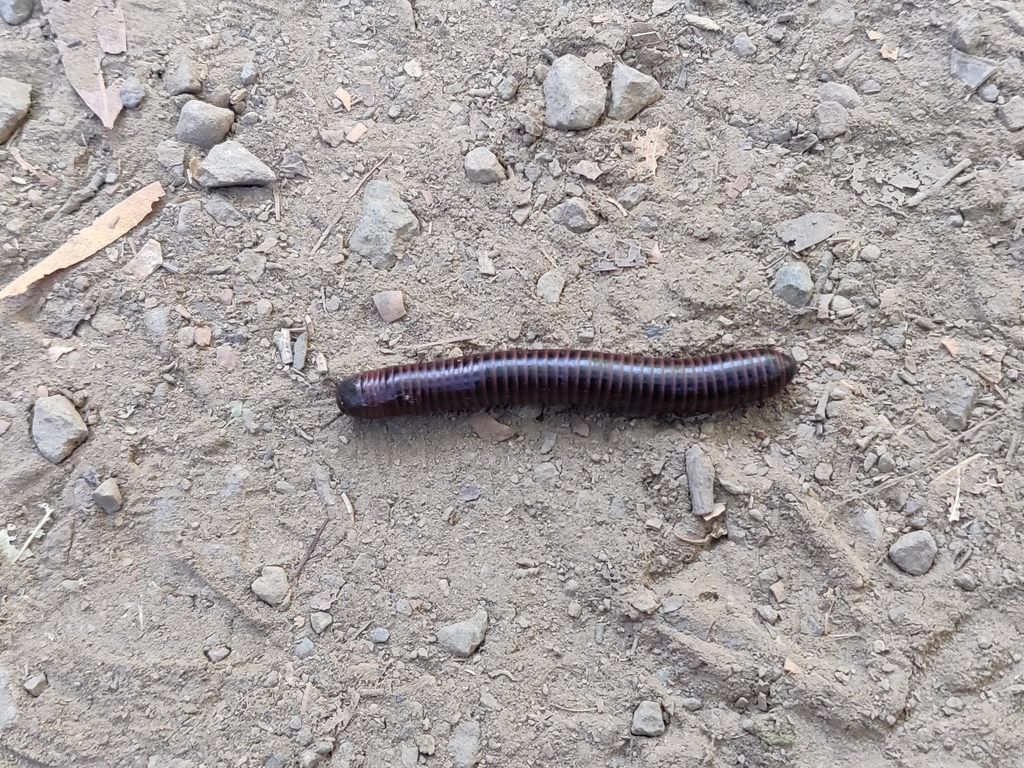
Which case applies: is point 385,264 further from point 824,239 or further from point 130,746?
point 130,746

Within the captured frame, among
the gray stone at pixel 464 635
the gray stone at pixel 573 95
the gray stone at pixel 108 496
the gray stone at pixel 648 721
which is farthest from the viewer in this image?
the gray stone at pixel 573 95

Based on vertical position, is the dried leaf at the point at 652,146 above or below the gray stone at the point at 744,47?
below

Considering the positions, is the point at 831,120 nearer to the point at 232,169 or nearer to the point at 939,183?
the point at 939,183

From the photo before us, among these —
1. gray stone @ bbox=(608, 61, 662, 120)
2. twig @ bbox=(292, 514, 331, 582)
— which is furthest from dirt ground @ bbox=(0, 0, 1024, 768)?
gray stone @ bbox=(608, 61, 662, 120)

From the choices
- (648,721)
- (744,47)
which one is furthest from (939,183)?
(648,721)

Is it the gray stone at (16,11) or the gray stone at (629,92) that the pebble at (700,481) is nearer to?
the gray stone at (629,92)

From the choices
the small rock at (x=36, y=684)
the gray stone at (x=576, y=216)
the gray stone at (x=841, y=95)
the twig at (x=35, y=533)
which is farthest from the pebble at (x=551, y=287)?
the small rock at (x=36, y=684)

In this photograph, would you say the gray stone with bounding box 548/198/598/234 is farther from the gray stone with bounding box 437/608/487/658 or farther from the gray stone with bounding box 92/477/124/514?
the gray stone with bounding box 92/477/124/514
